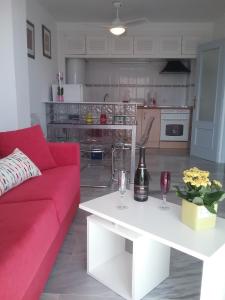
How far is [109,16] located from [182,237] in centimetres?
467

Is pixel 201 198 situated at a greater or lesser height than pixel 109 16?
lesser

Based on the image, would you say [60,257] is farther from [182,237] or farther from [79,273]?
[182,237]

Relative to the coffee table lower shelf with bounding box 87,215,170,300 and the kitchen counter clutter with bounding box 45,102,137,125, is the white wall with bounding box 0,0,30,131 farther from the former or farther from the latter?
the coffee table lower shelf with bounding box 87,215,170,300

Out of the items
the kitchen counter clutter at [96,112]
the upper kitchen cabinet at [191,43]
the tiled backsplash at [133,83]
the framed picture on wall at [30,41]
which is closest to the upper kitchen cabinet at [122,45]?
the tiled backsplash at [133,83]

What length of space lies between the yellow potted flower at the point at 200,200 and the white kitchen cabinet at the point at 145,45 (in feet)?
15.3

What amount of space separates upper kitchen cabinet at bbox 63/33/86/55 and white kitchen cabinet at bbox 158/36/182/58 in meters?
1.59

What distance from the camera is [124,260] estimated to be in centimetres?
182

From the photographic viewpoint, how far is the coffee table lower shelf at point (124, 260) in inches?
57.0

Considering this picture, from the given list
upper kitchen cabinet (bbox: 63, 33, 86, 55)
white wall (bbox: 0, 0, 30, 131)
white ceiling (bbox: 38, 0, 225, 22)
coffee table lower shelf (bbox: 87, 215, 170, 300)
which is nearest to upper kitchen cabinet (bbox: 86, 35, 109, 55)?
upper kitchen cabinet (bbox: 63, 33, 86, 55)

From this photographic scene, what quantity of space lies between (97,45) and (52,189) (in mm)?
4391

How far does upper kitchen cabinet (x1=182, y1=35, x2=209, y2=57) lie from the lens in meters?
5.38

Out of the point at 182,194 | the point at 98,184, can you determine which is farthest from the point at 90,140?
the point at 182,194

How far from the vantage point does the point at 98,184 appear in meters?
3.46

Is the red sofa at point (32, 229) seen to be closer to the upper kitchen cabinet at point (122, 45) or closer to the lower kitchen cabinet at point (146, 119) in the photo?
the lower kitchen cabinet at point (146, 119)
